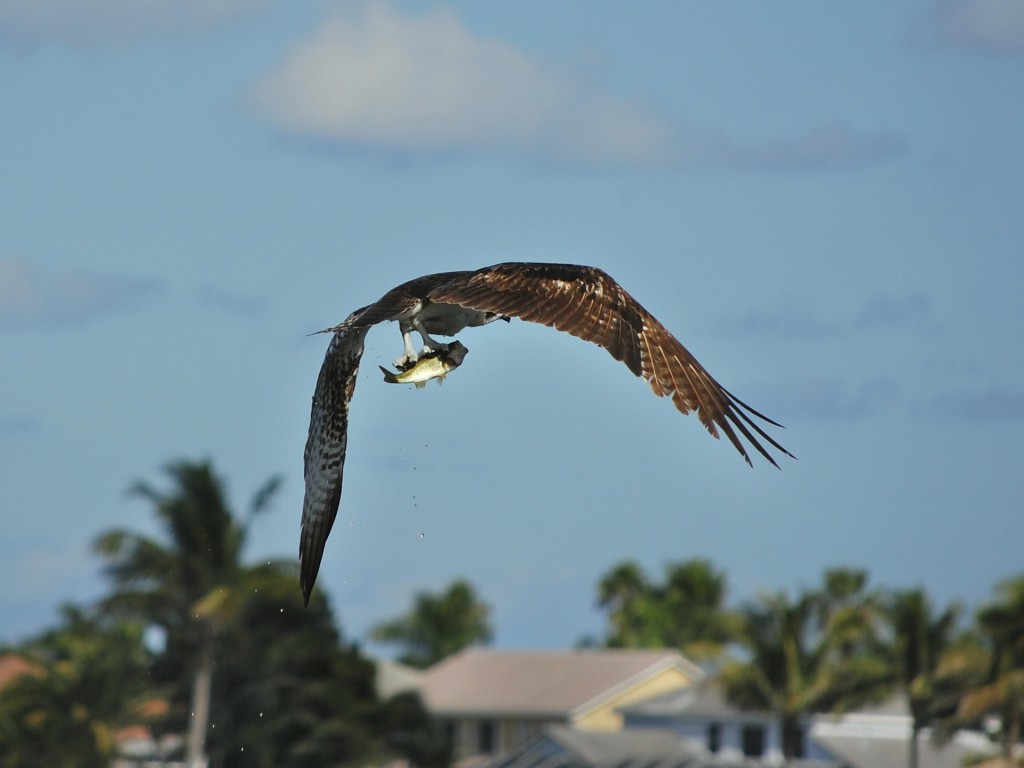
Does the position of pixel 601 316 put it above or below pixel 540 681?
below

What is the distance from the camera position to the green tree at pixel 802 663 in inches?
2618

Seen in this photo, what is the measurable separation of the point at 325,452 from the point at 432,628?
91.1m

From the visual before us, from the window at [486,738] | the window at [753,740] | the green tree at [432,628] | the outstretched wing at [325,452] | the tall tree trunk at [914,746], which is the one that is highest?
the green tree at [432,628]

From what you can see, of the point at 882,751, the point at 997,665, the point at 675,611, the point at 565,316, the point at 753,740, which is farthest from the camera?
the point at 675,611

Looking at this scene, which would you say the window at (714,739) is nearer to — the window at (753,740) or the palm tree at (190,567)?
the window at (753,740)

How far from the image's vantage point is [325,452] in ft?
54.1

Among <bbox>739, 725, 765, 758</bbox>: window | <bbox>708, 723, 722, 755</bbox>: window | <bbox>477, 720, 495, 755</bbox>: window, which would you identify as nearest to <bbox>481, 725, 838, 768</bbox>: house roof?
<bbox>739, 725, 765, 758</bbox>: window

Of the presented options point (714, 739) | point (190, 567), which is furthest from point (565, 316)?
point (714, 739)

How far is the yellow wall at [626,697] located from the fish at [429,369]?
62968 millimetres

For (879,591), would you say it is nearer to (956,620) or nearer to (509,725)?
(956,620)

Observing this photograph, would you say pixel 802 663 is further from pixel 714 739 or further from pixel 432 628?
pixel 432 628

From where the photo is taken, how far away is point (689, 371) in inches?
575

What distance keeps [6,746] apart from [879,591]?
87.4 feet

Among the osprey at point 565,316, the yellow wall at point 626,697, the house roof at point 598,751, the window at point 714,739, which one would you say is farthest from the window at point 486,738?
the osprey at point 565,316
